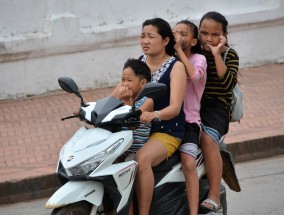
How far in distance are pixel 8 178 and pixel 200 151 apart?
7.86ft

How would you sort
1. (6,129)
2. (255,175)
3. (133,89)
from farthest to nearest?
(6,129)
(255,175)
(133,89)

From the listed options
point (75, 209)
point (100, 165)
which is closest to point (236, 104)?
point (100, 165)

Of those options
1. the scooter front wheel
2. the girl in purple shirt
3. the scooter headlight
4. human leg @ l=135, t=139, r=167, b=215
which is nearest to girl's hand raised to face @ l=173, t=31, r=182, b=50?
the girl in purple shirt

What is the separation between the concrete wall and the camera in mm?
10461

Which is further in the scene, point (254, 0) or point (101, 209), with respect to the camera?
point (254, 0)

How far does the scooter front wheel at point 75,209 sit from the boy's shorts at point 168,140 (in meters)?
0.69

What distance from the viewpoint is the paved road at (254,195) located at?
7168 millimetres

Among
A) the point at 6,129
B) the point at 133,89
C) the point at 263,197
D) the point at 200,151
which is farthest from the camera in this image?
the point at 6,129

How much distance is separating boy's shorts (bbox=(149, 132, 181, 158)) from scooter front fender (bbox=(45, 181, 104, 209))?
0.58m

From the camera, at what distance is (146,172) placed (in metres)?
5.43

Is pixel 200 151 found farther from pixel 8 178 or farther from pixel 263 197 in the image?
pixel 8 178

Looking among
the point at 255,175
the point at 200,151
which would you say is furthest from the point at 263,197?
the point at 200,151

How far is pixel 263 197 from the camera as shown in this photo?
294 inches

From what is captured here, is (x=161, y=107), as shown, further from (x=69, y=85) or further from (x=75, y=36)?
(x=75, y=36)
